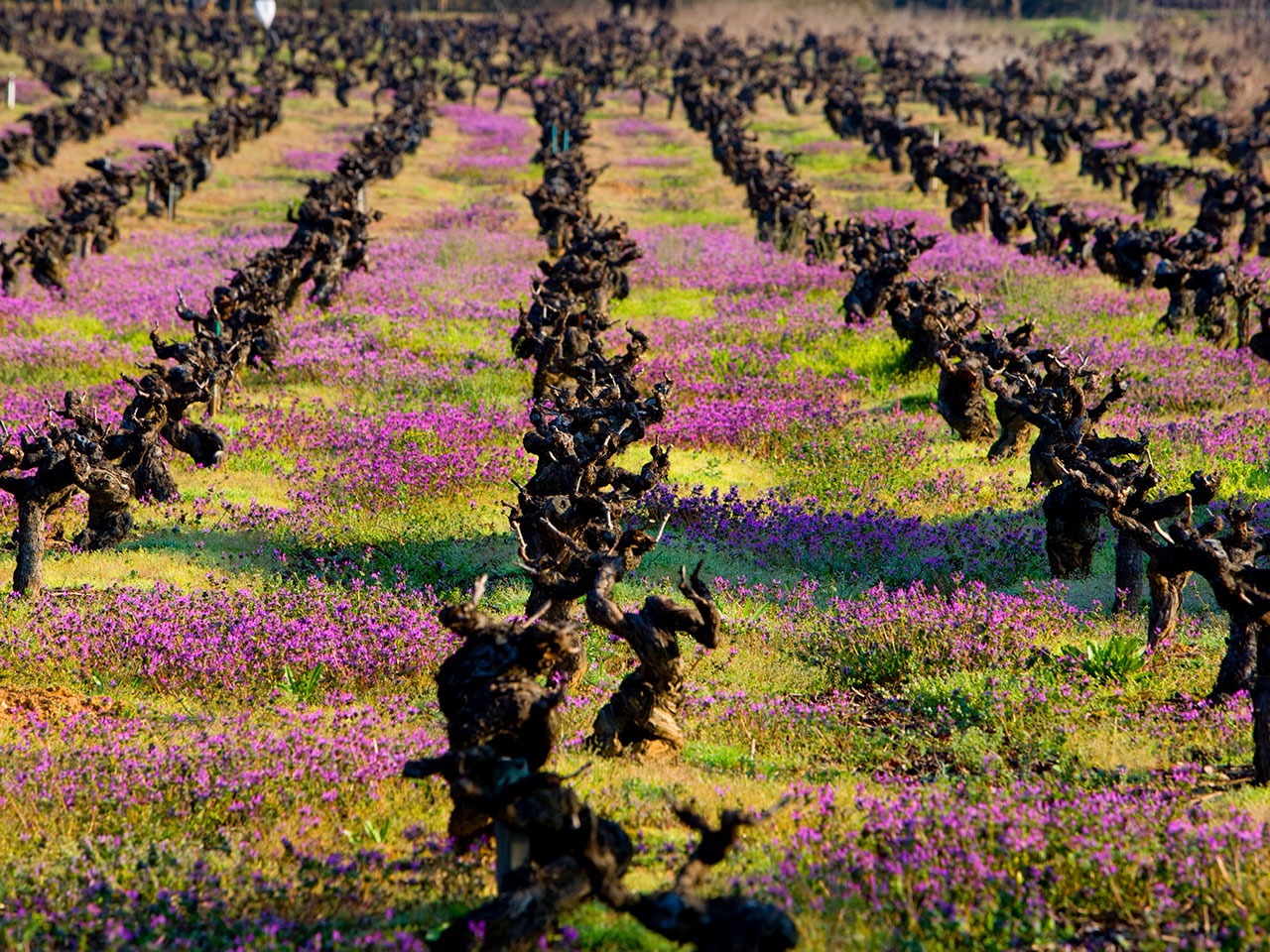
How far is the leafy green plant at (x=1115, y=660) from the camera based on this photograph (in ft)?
30.7

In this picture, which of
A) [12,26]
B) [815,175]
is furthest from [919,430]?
[12,26]

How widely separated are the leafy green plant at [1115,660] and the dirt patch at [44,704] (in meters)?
7.84

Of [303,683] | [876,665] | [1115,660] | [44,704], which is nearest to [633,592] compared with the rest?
[876,665]

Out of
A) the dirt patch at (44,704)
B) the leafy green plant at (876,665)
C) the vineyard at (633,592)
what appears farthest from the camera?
the leafy green plant at (876,665)

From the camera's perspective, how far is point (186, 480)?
14742 mm

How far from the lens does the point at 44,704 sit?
352 inches

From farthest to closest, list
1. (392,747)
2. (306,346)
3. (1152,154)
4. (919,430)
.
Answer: (1152,154), (306,346), (919,430), (392,747)

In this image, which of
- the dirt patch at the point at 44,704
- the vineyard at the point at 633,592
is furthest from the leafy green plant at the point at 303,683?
the dirt patch at the point at 44,704

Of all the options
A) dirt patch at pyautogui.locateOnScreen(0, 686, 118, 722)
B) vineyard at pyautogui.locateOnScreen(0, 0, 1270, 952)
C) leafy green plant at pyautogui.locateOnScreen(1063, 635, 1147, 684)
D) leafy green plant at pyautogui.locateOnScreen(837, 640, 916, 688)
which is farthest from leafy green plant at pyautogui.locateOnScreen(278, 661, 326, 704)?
leafy green plant at pyautogui.locateOnScreen(1063, 635, 1147, 684)

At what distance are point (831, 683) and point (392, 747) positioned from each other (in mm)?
4032

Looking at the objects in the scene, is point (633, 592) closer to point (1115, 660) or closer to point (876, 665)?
point (876, 665)

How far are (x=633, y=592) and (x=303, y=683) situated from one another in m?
3.55

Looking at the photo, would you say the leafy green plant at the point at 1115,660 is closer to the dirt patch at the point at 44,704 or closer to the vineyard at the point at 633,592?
the vineyard at the point at 633,592

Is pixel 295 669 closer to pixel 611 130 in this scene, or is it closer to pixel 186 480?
pixel 186 480
